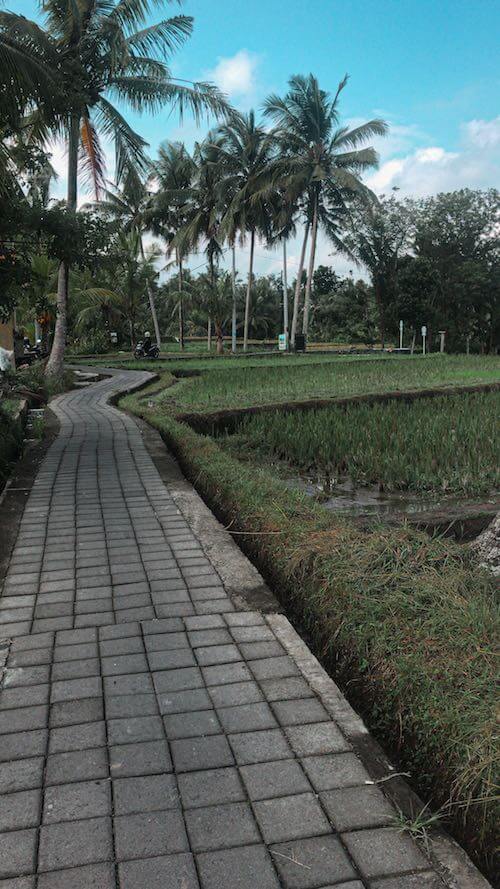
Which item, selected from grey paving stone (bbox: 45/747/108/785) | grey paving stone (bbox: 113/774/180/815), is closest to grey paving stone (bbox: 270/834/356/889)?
grey paving stone (bbox: 113/774/180/815)

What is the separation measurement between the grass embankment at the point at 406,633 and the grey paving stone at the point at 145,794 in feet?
2.39

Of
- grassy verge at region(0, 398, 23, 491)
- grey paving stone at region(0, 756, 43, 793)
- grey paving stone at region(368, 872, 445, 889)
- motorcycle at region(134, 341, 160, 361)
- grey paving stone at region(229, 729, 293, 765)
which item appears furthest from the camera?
motorcycle at region(134, 341, 160, 361)

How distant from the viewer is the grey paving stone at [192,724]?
217 centimetres

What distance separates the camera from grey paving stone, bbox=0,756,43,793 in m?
1.92

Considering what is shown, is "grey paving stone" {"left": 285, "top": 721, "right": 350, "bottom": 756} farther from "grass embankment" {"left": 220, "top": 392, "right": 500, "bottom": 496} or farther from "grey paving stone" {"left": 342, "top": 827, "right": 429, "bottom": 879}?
"grass embankment" {"left": 220, "top": 392, "right": 500, "bottom": 496}

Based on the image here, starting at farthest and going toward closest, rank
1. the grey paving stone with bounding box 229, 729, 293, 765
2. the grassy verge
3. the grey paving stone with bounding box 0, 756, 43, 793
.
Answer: the grassy verge
the grey paving stone with bounding box 229, 729, 293, 765
the grey paving stone with bounding box 0, 756, 43, 793

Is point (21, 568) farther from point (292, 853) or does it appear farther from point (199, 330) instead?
point (199, 330)

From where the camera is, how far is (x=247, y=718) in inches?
88.7

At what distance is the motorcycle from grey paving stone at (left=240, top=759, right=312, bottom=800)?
23.1 meters

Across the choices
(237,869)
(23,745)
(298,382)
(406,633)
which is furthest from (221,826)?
(298,382)

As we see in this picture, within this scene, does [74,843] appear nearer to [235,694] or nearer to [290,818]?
[290,818]

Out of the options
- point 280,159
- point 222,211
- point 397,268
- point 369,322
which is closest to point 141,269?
point 222,211

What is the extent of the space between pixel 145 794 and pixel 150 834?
16 centimetres

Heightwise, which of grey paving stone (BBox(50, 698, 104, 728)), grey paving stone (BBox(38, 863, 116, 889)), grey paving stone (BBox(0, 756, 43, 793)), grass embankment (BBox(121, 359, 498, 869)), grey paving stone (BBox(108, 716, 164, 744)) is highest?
grass embankment (BBox(121, 359, 498, 869))
